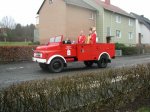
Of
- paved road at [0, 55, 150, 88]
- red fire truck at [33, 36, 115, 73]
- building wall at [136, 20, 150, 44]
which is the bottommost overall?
paved road at [0, 55, 150, 88]

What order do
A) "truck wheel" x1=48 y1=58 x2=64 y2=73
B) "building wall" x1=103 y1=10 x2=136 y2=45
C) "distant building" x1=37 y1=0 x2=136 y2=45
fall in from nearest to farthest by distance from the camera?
1. "truck wheel" x1=48 y1=58 x2=64 y2=73
2. "distant building" x1=37 y1=0 x2=136 y2=45
3. "building wall" x1=103 y1=10 x2=136 y2=45

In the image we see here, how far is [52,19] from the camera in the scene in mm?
42656

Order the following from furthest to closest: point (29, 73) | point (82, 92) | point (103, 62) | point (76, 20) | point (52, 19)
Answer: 1. point (52, 19)
2. point (76, 20)
3. point (103, 62)
4. point (29, 73)
5. point (82, 92)

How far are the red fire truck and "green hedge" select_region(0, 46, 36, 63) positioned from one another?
6.33 metres

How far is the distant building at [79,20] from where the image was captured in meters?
40.1

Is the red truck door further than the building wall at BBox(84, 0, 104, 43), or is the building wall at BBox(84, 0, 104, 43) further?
the building wall at BBox(84, 0, 104, 43)

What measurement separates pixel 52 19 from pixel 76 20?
12.8 ft

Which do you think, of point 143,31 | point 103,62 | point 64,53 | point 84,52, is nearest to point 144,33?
point 143,31

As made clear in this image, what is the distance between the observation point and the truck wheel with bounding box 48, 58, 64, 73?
1481 cm

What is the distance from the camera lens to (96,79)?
6.35 metres

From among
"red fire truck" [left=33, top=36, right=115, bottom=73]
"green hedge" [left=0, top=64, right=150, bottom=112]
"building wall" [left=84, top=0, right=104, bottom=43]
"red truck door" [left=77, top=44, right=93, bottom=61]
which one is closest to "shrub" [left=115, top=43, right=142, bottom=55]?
"building wall" [left=84, top=0, right=104, bottom=43]

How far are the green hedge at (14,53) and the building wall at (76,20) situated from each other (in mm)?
16346

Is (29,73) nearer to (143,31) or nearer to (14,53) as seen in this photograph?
(14,53)

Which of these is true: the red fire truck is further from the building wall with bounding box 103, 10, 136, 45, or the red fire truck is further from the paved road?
the building wall with bounding box 103, 10, 136, 45
